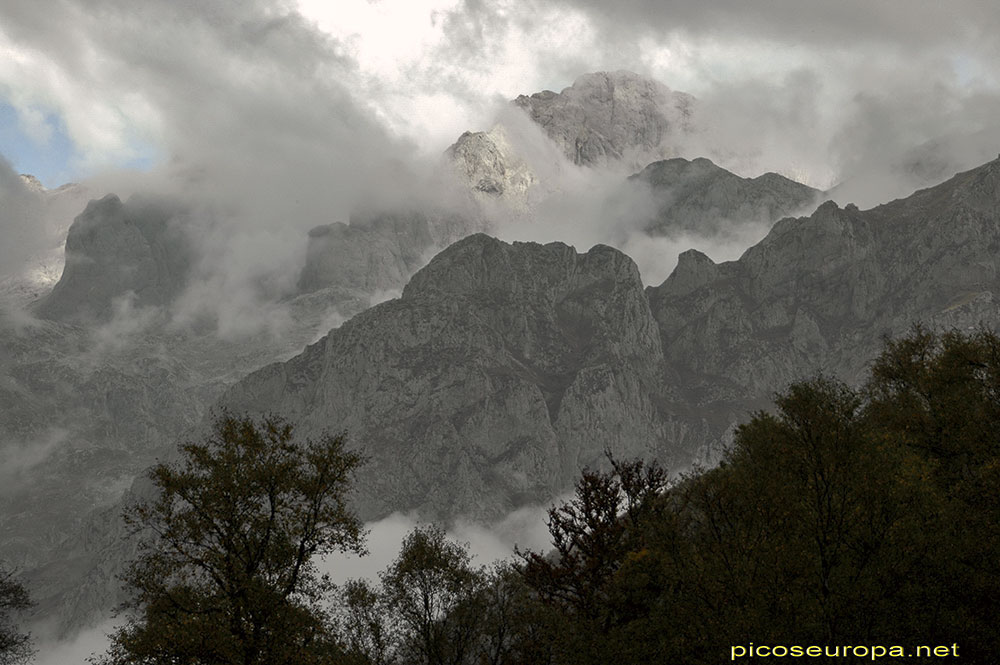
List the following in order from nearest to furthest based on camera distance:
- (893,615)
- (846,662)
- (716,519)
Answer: (846,662) < (893,615) < (716,519)

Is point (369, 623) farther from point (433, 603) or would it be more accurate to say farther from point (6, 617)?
point (6, 617)

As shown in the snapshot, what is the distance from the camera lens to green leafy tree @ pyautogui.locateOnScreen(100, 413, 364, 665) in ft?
109

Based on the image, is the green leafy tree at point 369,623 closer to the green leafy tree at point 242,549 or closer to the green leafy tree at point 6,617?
the green leafy tree at point 242,549

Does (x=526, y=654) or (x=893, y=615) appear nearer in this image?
(x=893, y=615)

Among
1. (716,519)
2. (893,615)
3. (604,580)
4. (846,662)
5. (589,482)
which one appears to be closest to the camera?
(846,662)

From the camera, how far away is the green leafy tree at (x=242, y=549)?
109 feet

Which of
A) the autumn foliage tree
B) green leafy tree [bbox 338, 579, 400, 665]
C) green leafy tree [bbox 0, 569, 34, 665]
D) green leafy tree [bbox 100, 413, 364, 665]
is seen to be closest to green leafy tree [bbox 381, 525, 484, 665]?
green leafy tree [bbox 338, 579, 400, 665]

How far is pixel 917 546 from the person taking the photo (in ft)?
116

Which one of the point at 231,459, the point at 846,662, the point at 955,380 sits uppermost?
the point at 955,380

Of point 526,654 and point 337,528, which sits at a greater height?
point 337,528

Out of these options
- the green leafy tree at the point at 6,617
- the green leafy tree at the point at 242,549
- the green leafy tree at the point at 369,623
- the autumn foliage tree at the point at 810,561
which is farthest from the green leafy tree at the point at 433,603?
the green leafy tree at the point at 6,617

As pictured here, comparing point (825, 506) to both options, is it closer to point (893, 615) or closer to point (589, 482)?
point (893, 615)

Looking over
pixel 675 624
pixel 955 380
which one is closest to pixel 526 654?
pixel 675 624

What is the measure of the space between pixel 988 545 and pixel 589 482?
24.6m
